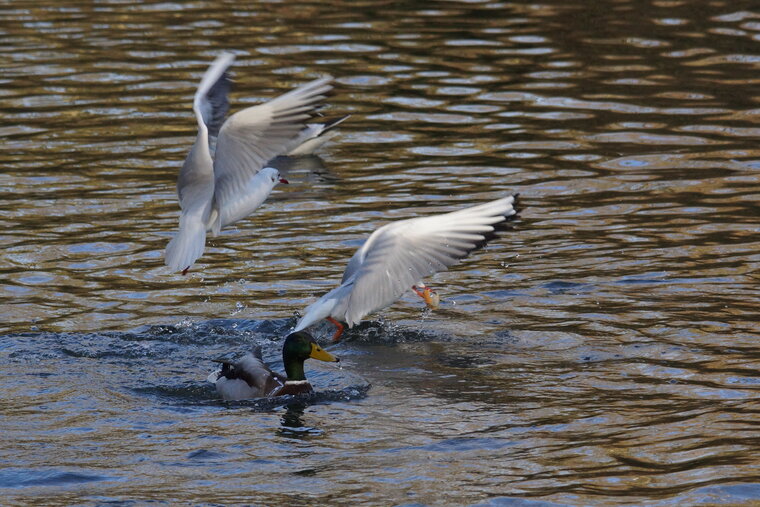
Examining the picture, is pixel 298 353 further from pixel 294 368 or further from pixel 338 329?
pixel 338 329

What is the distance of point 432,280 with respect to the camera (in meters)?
10.7

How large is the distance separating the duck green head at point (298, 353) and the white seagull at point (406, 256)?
1.41 feet

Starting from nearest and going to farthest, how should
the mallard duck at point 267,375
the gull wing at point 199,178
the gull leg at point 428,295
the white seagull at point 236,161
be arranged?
the mallard duck at point 267,375
the gull leg at point 428,295
the gull wing at point 199,178
the white seagull at point 236,161

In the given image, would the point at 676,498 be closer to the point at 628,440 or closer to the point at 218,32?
the point at 628,440

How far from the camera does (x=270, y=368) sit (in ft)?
29.2

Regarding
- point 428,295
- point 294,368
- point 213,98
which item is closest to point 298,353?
point 294,368

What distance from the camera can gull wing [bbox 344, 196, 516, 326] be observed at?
8719 mm

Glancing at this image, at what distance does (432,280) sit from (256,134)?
6.17ft

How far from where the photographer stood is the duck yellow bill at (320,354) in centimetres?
834

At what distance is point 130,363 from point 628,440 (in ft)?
11.4

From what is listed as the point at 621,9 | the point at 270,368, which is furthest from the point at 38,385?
the point at 621,9

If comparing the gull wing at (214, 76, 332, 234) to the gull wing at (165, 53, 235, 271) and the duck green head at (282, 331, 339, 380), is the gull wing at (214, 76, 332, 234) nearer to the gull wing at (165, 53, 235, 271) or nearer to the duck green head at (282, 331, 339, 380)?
the gull wing at (165, 53, 235, 271)

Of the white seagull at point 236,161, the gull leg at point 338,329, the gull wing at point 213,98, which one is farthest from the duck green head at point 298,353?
the gull wing at point 213,98

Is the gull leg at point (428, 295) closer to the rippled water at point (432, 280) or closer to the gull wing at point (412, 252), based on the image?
the rippled water at point (432, 280)
